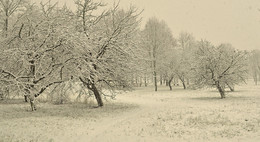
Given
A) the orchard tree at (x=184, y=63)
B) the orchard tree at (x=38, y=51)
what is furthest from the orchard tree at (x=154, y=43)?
the orchard tree at (x=38, y=51)

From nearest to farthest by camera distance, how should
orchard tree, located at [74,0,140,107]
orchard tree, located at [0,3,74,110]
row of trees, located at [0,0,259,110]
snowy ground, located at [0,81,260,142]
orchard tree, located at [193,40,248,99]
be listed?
snowy ground, located at [0,81,260,142] < orchard tree, located at [0,3,74,110] < row of trees, located at [0,0,259,110] < orchard tree, located at [74,0,140,107] < orchard tree, located at [193,40,248,99]

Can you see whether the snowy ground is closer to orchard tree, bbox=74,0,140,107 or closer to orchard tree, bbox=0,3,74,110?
orchard tree, bbox=0,3,74,110

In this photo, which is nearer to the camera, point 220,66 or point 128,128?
point 128,128

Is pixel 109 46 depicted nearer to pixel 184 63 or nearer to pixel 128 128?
pixel 128 128

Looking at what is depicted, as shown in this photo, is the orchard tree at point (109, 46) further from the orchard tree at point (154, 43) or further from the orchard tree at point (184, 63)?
the orchard tree at point (154, 43)

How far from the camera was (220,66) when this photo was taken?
71.6ft

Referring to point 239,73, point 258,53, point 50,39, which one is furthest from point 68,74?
point 258,53

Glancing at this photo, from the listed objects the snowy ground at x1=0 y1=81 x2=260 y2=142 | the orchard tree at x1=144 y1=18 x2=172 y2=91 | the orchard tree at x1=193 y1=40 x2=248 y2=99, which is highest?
the orchard tree at x1=144 y1=18 x2=172 y2=91

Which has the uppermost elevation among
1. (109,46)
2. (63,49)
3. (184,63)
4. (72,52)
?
(184,63)

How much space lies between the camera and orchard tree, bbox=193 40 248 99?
71.3ft

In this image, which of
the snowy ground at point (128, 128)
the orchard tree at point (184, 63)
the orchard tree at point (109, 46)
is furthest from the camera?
the orchard tree at point (184, 63)

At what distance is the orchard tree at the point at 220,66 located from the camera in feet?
71.3

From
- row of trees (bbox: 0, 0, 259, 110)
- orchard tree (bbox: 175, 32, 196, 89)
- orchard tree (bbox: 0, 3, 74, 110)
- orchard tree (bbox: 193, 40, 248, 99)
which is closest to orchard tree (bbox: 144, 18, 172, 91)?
orchard tree (bbox: 175, 32, 196, 89)

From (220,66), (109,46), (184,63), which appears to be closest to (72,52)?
(109,46)
